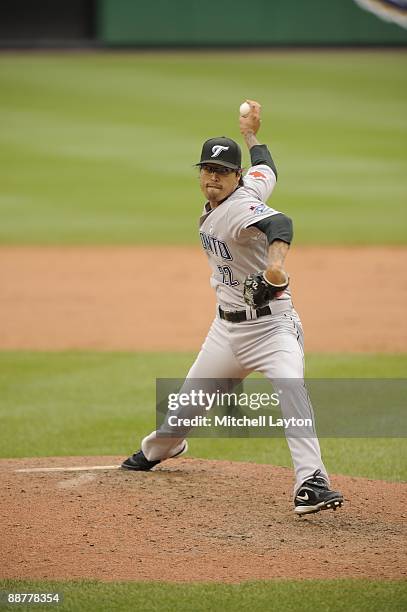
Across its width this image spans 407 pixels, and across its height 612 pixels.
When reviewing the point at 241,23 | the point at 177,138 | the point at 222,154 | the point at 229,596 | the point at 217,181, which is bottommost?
the point at 229,596

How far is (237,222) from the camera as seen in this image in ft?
18.6

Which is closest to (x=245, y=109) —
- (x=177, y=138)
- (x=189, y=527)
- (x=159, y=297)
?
(x=189, y=527)

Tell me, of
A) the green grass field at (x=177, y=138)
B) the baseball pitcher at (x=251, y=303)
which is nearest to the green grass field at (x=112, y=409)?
the baseball pitcher at (x=251, y=303)

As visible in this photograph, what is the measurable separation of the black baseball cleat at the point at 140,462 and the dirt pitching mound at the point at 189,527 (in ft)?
0.16

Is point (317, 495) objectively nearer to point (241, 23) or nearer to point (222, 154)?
point (222, 154)

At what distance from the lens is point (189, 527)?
563 centimetres

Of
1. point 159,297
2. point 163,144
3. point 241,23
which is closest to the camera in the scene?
point 159,297

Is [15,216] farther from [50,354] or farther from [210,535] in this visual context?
[210,535]

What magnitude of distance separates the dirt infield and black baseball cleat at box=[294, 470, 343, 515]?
4.82 m

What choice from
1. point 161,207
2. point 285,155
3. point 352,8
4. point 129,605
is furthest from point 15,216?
point 129,605

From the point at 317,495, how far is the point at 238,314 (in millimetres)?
1084

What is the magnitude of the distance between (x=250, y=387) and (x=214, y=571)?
12.7 ft

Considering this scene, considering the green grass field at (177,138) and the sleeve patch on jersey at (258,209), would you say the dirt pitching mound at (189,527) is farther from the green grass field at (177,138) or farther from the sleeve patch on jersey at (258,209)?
the green grass field at (177,138)

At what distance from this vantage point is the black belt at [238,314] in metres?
5.84
